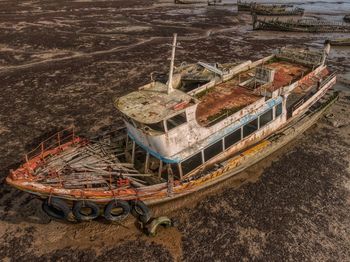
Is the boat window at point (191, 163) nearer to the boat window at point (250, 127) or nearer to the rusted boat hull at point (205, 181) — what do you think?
the rusted boat hull at point (205, 181)

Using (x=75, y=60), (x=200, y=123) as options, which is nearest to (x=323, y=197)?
(x=200, y=123)

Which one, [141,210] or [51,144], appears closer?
[141,210]

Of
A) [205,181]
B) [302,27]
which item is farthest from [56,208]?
[302,27]

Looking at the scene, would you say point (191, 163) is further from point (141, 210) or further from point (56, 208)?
point (56, 208)

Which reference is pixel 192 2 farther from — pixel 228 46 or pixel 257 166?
pixel 257 166

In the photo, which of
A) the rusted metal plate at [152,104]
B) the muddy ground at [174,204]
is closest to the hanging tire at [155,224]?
the muddy ground at [174,204]

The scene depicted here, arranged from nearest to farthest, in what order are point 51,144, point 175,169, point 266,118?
point 175,169 → point 266,118 → point 51,144
